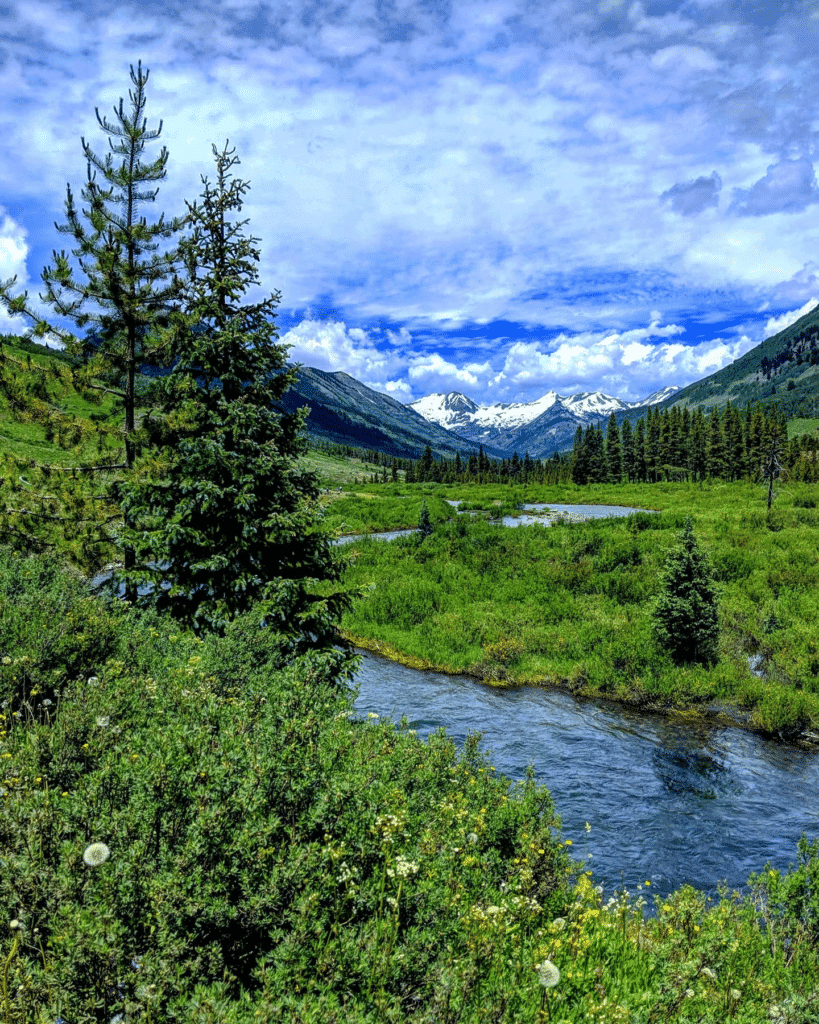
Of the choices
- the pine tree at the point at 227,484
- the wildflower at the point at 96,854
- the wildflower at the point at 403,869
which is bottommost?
the wildflower at the point at 403,869

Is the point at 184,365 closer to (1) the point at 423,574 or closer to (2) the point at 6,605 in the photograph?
(2) the point at 6,605

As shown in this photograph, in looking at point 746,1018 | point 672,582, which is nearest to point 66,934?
point 746,1018

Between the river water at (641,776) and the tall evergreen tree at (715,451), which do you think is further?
the tall evergreen tree at (715,451)

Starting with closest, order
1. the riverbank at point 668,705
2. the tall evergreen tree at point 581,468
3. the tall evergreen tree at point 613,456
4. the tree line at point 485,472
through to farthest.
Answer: the riverbank at point 668,705 → the tall evergreen tree at point 613,456 → the tall evergreen tree at point 581,468 → the tree line at point 485,472

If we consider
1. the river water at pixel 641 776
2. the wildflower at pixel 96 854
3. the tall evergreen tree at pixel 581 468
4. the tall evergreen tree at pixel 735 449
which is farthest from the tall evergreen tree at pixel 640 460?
the wildflower at pixel 96 854

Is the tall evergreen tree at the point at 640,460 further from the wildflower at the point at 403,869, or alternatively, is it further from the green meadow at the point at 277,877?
the wildflower at the point at 403,869

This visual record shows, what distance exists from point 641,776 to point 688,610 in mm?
7139

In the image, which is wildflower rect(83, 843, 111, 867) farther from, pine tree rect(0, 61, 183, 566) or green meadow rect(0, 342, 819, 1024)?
pine tree rect(0, 61, 183, 566)

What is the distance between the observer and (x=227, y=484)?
37.8 ft

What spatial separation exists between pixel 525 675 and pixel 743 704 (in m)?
6.38

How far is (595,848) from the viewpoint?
969cm

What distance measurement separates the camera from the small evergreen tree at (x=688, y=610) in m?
18.0

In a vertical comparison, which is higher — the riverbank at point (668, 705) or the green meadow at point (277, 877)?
the green meadow at point (277, 877)

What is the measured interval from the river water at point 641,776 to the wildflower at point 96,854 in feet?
26.5
